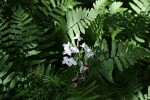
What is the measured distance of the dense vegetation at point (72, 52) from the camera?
2363mm

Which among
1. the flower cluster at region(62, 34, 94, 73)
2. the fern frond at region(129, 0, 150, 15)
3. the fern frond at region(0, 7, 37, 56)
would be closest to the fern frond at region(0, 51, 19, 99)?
the fern frond at region(0, 7, 37, 56)

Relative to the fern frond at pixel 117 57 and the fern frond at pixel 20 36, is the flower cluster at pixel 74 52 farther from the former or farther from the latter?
the fern frond at pixel 20 36

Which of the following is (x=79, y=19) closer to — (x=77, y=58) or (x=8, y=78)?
(x=77, y=58)

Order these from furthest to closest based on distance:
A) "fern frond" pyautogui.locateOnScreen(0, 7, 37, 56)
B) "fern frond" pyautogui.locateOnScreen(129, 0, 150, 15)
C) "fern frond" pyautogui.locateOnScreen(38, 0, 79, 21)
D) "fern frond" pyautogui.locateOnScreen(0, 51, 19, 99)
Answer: "fern frond" pyautogui.locateOnScreen(129, 0, 150, 15)
"fern frond" pyautogui.locateOnScreen(38, 0, 79, 21)
"fern frond" pyautogui.locateOnScreen(0, 7, 37, 56)
"fern frond" pyautogui.locateOnScreen(0, 51, 19, 99)

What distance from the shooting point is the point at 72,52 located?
2375mm

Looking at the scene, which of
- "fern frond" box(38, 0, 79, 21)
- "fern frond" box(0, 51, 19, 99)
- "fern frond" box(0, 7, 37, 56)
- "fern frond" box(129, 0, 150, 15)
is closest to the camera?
"fern frond" box(0, 51, 19, 99)

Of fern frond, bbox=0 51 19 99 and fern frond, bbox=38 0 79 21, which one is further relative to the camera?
fern frond, bbox=38 0 79 21

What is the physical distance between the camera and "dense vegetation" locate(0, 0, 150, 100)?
2.36 metres

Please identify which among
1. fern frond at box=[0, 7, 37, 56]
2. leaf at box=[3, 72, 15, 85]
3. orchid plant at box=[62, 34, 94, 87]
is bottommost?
leaf at box=[3, 72, 15, 85]

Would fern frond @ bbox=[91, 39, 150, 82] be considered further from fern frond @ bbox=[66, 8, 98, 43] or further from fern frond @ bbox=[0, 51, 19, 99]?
fern frond @ bbox=[0, 51, 19, 99]

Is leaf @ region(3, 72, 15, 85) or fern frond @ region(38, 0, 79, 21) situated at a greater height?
fern frond @ region(38, 0, 79, 21)

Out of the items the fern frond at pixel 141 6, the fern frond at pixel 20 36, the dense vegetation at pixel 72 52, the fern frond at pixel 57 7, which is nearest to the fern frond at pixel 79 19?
the dense vegetation at pixel 72 52

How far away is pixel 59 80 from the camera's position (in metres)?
2.36

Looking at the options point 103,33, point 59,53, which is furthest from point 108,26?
point 59,53
